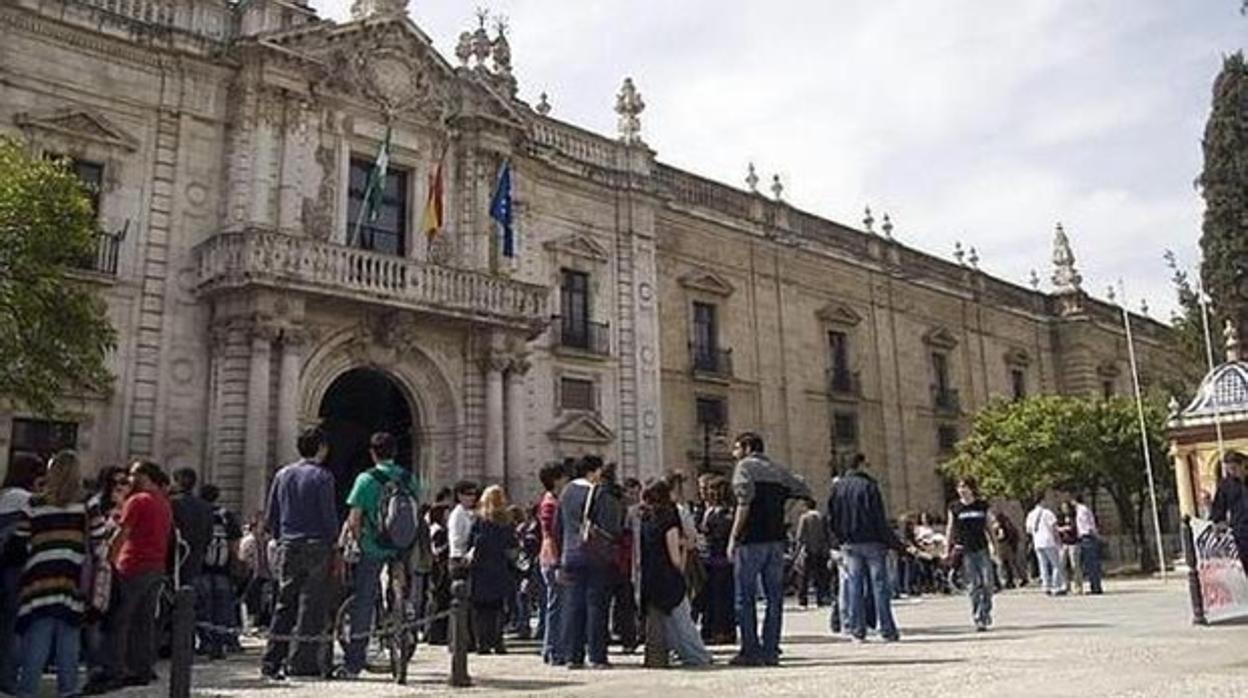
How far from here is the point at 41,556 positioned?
22.9 ft

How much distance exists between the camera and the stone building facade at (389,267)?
1698 cm

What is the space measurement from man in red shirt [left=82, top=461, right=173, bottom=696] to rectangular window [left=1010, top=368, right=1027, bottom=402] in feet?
106

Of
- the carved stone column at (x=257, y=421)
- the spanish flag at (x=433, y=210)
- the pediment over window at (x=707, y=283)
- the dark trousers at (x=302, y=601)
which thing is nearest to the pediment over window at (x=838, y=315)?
the pediment over window at (x=707, y=283)

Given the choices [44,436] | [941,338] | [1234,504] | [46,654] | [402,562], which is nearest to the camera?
[46,654]

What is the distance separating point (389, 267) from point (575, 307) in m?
5.55

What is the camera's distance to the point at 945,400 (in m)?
32.7

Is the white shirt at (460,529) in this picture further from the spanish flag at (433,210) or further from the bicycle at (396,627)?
the spanish flag at (433,210)

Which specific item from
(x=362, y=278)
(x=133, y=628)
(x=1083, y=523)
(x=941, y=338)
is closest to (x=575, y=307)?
(x=362, y=278)

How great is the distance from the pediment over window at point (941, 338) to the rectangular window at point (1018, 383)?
147 inches

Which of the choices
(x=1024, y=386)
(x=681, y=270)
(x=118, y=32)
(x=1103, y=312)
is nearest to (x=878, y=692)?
(x=118, y=32)

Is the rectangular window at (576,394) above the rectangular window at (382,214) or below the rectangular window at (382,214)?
below

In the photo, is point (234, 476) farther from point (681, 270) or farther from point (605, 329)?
point (681, 270)

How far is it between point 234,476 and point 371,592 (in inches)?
380

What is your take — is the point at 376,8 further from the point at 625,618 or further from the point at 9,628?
the point at 9,628
